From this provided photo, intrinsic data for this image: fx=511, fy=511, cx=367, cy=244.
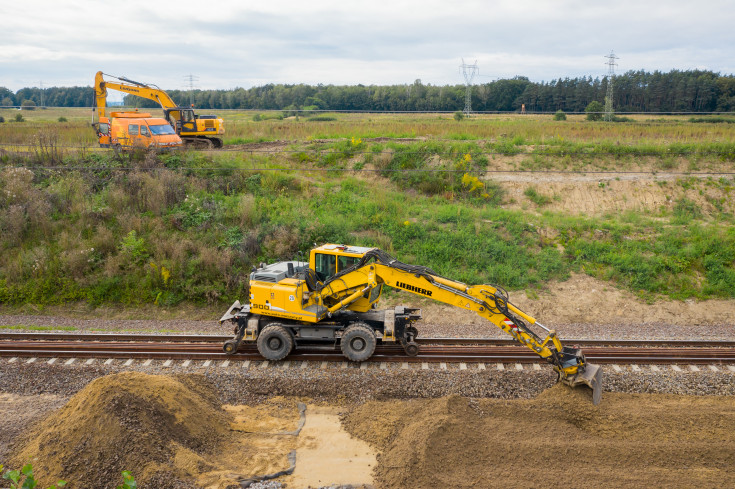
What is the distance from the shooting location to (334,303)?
12.3 m

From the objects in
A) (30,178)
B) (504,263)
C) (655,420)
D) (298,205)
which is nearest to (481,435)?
(655,420)

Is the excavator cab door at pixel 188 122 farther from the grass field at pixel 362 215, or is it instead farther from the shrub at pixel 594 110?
the shrub at pixel 594 110

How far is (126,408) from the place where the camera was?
27.0 ft

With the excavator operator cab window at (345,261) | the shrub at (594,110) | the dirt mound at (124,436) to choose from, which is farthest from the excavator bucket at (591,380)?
the shrub at (594,110)

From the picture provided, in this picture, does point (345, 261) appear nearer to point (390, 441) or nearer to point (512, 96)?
point (390, 441)

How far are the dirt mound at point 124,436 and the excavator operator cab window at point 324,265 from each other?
4071mm

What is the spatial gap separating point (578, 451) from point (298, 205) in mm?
14545

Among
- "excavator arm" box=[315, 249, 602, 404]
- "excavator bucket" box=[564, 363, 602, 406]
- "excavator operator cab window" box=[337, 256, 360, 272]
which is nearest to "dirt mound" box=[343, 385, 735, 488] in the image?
"excavator bucket" box=[564, 363, 602, 406]

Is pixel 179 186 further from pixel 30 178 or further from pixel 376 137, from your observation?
pixel 376 137

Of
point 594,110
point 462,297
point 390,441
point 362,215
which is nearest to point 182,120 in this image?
point 362,215

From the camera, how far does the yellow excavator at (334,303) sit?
11.1 meters

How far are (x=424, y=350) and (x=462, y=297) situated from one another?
2.63m

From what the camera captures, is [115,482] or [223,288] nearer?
[115,482]

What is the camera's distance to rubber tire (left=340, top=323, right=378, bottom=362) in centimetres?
1172
